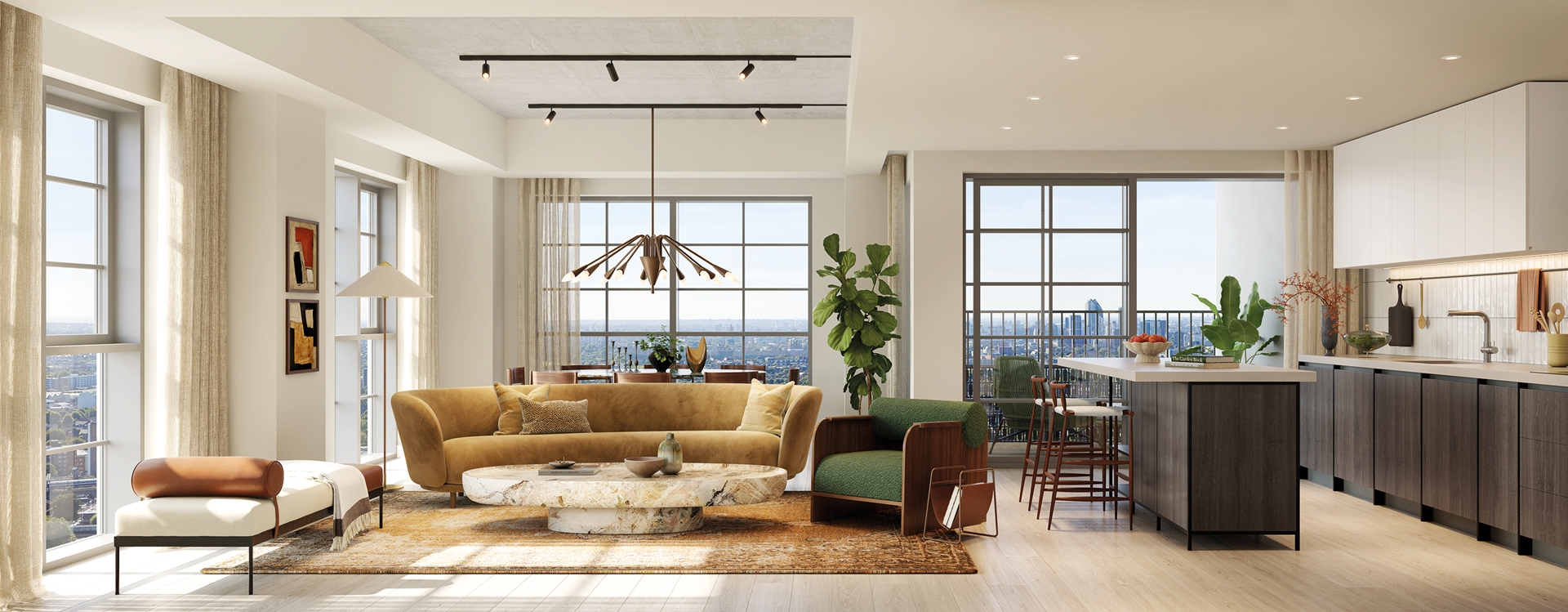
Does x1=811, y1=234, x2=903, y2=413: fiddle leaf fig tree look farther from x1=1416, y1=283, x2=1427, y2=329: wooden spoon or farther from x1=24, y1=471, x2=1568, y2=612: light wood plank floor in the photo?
x1=1416, y1=283, x2=1427, y2=329: wooden spoon

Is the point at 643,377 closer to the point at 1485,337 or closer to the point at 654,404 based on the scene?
the point at 654,404

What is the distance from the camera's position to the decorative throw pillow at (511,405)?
6.82 metres

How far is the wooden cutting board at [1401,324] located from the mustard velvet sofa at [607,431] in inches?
171

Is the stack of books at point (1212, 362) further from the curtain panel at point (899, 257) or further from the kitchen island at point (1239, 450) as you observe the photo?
the curtain panel at point (899, 257)

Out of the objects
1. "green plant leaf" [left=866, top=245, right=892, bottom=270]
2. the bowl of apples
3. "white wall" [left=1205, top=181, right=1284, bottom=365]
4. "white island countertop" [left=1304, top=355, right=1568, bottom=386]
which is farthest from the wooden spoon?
"green plant leaf" [left=866, top=245, right=892, bottom=270]

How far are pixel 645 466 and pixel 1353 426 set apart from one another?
15.5 feet

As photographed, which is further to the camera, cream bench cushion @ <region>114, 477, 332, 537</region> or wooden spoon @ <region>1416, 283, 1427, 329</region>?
wooden spoon @ <region>1416, 283, 1427, 329</region>

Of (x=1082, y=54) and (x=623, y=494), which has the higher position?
(x=1082, y=54)

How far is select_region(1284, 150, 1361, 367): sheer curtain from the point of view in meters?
7.86

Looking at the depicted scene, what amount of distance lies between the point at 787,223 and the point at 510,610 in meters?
6.75

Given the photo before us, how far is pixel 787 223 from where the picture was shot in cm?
1038

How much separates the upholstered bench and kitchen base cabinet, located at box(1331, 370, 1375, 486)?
638 cm

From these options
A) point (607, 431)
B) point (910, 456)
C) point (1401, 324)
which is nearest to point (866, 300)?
point (607, 431)

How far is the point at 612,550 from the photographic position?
5.10m
